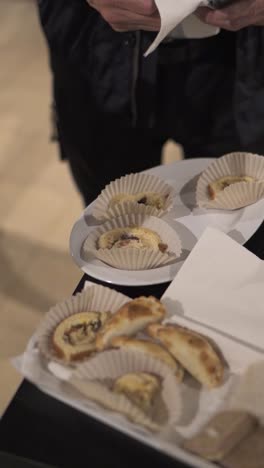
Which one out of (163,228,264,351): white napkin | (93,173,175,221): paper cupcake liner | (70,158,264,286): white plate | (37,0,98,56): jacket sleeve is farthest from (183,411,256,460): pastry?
(37,0,98,56): jacket sleeve

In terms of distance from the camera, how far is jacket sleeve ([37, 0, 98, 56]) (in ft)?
3.71

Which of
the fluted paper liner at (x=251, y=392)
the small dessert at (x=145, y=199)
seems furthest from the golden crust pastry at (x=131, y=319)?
the small dessert at (x=145, y=199)

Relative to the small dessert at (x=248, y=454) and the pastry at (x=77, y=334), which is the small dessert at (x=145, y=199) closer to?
the pastry at (x=77, y=334)

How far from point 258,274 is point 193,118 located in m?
0.44

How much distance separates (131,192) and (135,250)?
0.48 feet

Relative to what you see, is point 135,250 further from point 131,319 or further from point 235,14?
point 235,14

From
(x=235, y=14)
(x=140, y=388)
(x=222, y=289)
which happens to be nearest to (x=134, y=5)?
(x=235, y=14)

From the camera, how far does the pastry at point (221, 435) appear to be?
0.63 meters

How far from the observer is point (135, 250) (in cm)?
86

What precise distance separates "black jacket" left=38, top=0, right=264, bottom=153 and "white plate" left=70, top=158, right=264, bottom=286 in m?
0.15

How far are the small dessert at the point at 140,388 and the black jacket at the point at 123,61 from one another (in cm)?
55

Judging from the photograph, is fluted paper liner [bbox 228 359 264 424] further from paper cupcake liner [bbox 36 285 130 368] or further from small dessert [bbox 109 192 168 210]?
small dessert [bbox 109 192 168 210]

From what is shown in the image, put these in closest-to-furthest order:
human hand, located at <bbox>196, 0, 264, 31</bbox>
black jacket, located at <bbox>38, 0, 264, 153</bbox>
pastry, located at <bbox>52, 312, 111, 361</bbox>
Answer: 1. pastry, located at <bbox>52, 312, 111, 361</bbox>
2. human hand, located at <bbox>196, 0, 264, 31</bbox>
3. black jacket, located at <bbox>38, 0, 264, 153</bbox>

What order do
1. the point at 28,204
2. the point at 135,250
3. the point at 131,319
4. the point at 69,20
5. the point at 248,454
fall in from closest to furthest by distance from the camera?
the point at 248,454
the point at 131,319
the point at 135,250
the point at 69,20
the point at 28,204
